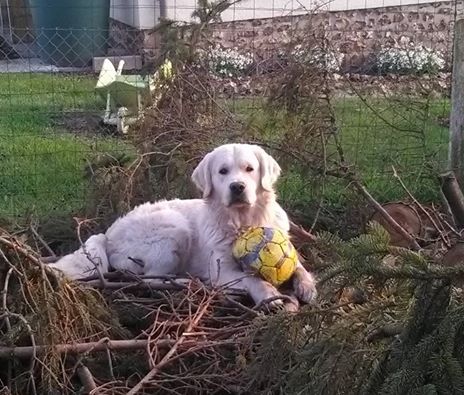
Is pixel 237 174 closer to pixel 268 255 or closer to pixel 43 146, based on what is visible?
pixel 268 255

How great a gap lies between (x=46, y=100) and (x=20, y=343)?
6485 mm

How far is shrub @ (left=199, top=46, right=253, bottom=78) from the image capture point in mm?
6961

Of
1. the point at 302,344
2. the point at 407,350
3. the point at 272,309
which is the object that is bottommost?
the point at 272,309

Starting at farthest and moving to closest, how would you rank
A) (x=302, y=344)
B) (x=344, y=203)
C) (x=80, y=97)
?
(x=80, y=97) → (x=344, y=203) → (x=302, y=344)

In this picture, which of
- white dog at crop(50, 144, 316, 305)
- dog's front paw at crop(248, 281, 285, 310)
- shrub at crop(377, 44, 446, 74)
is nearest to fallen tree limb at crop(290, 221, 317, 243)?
white dog at crop(50, 144, 316, 305)

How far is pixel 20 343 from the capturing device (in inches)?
146

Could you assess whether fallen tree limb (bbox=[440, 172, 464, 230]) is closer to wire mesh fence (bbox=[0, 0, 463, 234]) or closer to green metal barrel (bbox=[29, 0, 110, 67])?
wire mesh fence (bbox=[0, 0, 463, 234])

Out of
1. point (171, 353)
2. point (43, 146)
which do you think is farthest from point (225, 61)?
point (171, 353)

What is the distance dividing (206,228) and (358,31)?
6.56 meters

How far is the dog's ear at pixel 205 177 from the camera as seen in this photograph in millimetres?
5164

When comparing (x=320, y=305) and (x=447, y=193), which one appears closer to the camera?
(x=320, y=305)

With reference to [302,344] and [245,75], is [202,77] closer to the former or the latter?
[245,75]

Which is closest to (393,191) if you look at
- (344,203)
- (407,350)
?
→ (344,203)

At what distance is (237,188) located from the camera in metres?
4.97
